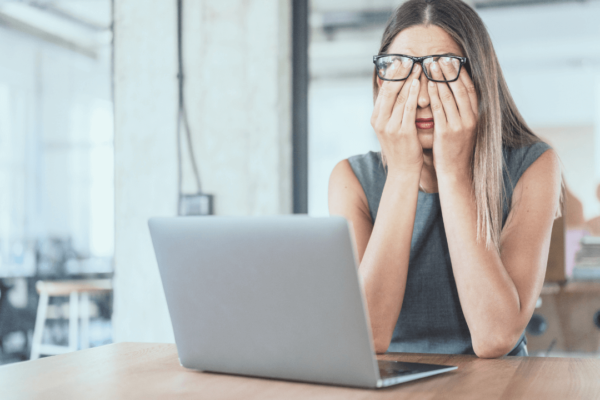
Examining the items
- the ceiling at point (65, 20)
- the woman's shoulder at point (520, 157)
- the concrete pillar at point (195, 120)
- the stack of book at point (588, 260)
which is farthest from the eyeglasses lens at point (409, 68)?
the ceiling at point (65, 20)

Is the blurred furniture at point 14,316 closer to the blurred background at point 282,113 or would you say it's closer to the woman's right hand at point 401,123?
the blurred background at point 282,113

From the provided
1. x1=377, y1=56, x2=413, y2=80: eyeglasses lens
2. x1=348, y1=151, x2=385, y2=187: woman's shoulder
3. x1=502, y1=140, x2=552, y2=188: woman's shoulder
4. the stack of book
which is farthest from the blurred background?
x1=377, y1=56, x2=413, y2=80: eyeglasses lens

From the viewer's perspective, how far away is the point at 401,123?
1.07 m

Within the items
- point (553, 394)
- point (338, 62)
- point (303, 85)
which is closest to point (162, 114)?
point (303, 85)

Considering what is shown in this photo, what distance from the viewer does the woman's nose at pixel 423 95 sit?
41.7 inches

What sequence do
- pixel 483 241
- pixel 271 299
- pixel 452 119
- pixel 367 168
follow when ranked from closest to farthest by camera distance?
pixel 271 299 → pixel 483 241 → pixel 452 119 → pixel 367 168

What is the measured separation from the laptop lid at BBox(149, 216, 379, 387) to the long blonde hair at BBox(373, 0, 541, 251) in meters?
0.47

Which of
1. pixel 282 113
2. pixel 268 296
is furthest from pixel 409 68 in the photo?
pixel 282 113

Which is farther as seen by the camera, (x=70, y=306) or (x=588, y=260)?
(x=70, y=306)

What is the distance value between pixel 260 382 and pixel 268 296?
114mm

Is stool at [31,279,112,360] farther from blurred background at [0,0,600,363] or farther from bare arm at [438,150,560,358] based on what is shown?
bare arm at [438,150,560,358]

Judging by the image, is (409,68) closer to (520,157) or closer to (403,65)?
(403,65)

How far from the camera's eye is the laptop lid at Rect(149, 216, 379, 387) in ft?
1.86

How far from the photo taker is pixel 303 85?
2.05 meters
